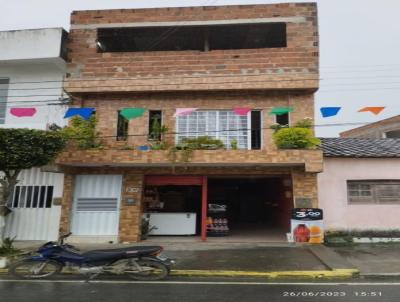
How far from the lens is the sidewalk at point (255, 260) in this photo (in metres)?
8.28

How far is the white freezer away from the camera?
14.1 m

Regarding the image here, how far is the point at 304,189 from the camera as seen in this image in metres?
12.5

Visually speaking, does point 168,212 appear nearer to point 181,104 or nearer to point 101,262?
point 181,104

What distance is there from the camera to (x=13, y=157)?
9633mm

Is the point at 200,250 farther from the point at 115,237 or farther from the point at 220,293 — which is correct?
the point at 220,293

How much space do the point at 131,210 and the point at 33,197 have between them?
3750 mm

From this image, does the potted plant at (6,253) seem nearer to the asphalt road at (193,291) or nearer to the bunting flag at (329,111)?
the asphalt road at (193,291)

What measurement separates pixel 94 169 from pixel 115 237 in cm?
263

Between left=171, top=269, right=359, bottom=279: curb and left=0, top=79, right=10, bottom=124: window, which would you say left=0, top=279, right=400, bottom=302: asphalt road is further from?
left=0, top=79, right=10, bottom=124: window

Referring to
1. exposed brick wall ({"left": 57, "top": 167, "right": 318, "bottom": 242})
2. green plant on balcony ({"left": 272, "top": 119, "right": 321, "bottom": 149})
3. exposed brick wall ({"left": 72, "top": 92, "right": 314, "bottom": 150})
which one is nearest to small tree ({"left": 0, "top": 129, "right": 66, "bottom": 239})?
exposed brick wall ({"left": 57, "top": 167, "right": 318, "bottom": 242})

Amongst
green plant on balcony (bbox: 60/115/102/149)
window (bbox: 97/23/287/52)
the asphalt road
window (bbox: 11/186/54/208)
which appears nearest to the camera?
the asphalt road

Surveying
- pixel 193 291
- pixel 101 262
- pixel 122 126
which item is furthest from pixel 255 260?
pixel 122 126

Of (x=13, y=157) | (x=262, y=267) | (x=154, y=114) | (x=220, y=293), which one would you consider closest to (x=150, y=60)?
(x=154, y=114)

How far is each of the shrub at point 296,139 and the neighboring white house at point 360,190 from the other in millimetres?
1523
